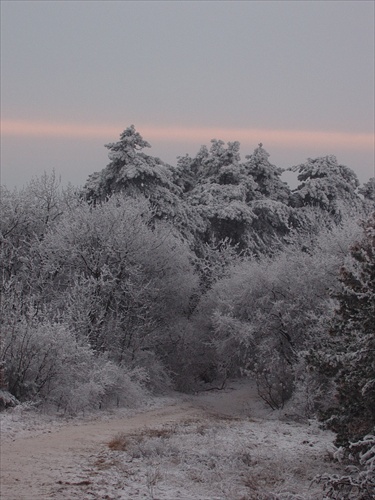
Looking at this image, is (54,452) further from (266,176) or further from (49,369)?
(266,176)

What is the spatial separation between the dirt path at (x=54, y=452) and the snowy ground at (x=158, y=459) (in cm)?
2

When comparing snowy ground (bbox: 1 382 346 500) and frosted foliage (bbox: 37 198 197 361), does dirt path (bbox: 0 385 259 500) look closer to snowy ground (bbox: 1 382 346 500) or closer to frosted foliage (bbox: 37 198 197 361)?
snowy ground (bbox: 1 382 346 500)

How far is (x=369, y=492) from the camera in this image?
9062 millimetres

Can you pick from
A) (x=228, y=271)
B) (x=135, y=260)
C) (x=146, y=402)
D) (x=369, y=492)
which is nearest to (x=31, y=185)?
(x=135, y=260)

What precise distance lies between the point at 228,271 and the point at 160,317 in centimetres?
466

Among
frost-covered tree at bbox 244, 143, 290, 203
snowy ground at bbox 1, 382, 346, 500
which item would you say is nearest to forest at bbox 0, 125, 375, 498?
snowy ground at bbox 1, 382, 346, 500

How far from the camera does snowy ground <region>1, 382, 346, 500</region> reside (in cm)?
962

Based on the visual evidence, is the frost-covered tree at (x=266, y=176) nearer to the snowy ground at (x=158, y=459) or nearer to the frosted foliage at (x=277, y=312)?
the frosted foliage at (x=277, y=312)

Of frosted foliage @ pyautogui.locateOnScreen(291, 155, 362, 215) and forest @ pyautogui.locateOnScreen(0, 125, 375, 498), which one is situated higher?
frosted foliage @ pyautogui.locateOnScreen(291, 155, 362, 215)

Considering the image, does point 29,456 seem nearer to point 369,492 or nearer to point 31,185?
point 369,492

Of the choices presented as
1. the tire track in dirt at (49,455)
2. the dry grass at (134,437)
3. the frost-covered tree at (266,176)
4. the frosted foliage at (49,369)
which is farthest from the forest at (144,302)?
the frost-covered tree at (266,176)

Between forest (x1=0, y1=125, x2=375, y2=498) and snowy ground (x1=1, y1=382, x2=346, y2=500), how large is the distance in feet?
5.28

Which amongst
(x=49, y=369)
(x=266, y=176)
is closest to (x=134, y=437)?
(x=49, y=369)

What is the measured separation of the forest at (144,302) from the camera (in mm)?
17578
